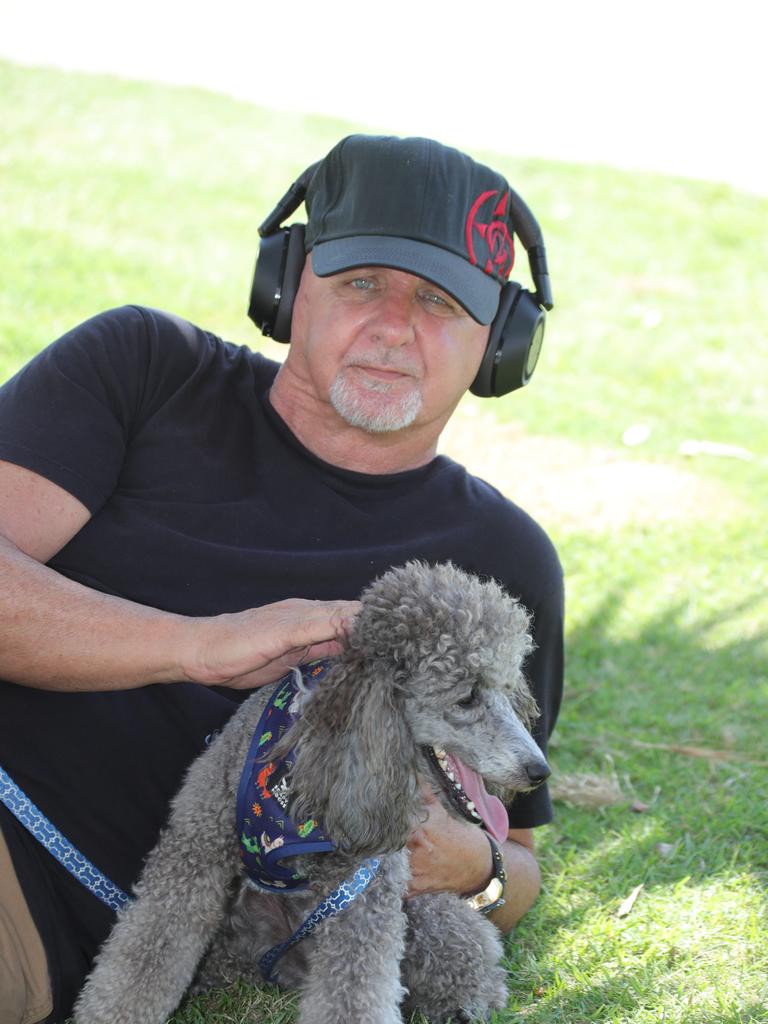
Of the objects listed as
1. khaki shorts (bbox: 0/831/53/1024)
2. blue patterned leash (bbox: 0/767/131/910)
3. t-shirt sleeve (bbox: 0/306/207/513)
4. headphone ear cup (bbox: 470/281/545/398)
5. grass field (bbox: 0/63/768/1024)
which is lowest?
grass field (bbox: 0/63/768/1024)

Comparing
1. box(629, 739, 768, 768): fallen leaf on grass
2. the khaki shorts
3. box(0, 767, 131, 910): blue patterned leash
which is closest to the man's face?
box(0, 767, 131, 910): blue patterned leash

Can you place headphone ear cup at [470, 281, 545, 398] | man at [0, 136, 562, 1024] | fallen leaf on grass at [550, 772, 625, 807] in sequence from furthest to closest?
1. fallen leaf on grass at [550, 772, 625, 807]
2. headphone ear cup at [470, 281, 545, 398]
3. man at [0, 136, 562, 1024]

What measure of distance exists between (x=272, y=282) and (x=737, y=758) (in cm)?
272

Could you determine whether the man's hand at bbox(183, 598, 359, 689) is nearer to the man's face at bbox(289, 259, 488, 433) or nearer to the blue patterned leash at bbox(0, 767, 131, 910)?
the blue patterned leash at bbox(0, 767, 131, 910)

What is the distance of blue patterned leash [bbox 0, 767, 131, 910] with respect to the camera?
2719 millimetres

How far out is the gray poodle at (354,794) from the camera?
95.6 inches

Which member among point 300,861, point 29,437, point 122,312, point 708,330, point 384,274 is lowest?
point 708,330

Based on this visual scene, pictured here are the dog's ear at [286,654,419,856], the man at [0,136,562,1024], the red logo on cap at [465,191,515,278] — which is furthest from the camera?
the red logo on cap at [465,191,515,278]

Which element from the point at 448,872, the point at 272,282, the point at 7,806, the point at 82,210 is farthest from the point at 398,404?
the point at 82,210

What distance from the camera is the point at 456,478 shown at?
11.2ft

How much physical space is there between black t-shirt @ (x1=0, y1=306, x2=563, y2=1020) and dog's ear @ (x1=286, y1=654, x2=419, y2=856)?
1.95 ft

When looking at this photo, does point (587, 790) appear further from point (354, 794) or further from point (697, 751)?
point (354, 794)

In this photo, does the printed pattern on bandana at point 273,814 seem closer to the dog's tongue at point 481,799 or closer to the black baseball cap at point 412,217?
the dog's tongue at point 481,799

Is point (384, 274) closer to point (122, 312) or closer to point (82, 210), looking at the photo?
point (122, 312)
